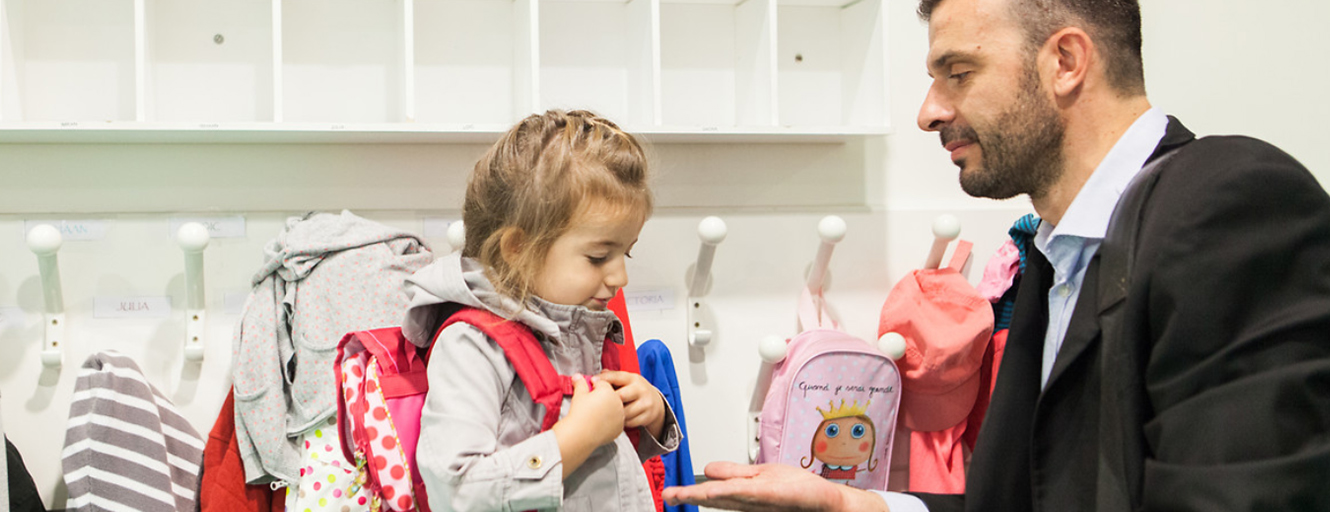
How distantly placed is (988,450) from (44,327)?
54.3 inches

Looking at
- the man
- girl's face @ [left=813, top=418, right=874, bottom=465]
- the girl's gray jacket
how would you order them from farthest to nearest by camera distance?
girl's face @ [left=813, top=418, right=874, bottom=465]
the girl's gray jacket
the man

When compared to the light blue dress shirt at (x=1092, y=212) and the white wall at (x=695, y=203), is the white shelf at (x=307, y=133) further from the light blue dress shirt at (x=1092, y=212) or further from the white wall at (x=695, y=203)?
the light blue dress shirt at (x=1092, y=212)

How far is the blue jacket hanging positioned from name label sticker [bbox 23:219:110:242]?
0.86 m

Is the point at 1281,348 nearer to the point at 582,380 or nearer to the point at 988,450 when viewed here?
the point at 988,450

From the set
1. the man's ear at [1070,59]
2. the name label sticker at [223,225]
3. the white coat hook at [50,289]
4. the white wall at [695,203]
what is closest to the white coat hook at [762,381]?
the white wall at [695,203]

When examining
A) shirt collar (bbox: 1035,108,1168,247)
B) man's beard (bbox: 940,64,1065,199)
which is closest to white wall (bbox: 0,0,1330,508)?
man's beard (bbox: 940,64,1065,199)

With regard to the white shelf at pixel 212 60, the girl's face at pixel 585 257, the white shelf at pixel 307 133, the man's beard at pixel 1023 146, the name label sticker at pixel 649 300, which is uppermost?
the white shelf at pixel 212 60

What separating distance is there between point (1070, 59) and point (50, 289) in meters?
1.43

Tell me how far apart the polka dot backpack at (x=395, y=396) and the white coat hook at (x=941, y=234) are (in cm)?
85

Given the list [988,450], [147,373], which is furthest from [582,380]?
[147,373]

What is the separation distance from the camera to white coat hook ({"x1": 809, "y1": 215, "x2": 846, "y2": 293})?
5.30ft

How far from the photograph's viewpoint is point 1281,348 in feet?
2.56

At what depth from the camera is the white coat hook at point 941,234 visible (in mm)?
1672

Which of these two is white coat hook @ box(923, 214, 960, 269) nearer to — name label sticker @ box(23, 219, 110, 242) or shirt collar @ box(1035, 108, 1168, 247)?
shirt collar @ box(1035, 108, 1168, 247)
